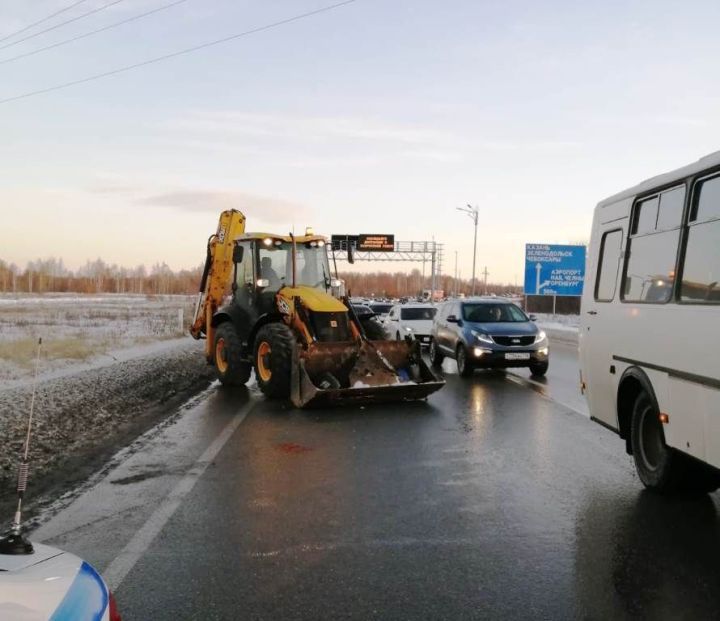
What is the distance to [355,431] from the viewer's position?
29.2 ft

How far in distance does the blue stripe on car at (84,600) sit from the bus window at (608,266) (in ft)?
18.6

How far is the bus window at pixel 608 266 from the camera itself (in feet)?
22.1

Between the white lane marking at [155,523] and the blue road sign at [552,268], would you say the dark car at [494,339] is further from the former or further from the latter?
the blue road sign at [552,268]

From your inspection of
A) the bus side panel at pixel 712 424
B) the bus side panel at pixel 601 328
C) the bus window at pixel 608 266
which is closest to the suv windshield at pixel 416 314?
the bus side panel at pixel 601 328

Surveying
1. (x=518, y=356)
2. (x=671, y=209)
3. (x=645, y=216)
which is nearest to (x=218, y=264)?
(x=518, y=356)

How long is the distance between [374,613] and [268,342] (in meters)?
8.14

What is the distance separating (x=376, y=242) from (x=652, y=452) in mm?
54730

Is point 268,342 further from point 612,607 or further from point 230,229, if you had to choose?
point 612,607

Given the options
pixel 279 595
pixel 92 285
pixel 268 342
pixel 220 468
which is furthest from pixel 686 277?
pixel 92 285

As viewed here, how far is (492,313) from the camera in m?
16.4

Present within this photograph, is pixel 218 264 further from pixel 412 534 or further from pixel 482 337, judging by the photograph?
pixel 412 534

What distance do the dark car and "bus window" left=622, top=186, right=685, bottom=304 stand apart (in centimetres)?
862

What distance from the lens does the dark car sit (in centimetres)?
1497

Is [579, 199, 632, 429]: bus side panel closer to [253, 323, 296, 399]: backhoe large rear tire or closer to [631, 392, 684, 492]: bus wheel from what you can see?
[631, 392, 684, 492]: bus wheel
